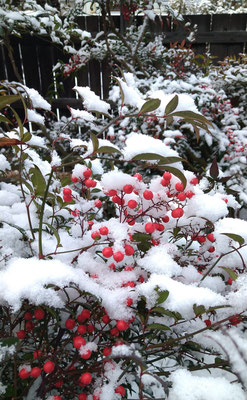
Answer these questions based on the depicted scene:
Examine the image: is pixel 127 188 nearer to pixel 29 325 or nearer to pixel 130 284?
pixel 130 284

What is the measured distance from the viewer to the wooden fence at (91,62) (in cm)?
380

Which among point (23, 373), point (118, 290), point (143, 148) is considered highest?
point (143, 148)

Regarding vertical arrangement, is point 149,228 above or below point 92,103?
below

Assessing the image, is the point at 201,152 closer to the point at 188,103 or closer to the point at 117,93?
the point at 117,93

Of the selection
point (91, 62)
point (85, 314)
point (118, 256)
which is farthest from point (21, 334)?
point (91, 62)

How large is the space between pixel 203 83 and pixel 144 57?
93 cm

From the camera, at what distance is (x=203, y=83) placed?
2.70 m

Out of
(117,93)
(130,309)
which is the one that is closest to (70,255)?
(130,309)

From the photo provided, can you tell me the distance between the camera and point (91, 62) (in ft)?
12.4

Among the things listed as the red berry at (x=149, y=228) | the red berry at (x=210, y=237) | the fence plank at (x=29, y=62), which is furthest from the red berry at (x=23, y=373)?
the fence plank at (x=29, y=62)

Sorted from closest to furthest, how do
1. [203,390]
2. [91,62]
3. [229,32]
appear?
[203,390]
[91,62]
[229,32]

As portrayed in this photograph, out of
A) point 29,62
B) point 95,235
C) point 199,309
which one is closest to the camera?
point 199,309

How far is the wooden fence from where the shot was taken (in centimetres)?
380

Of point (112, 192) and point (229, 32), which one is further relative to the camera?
point (229, 32)
